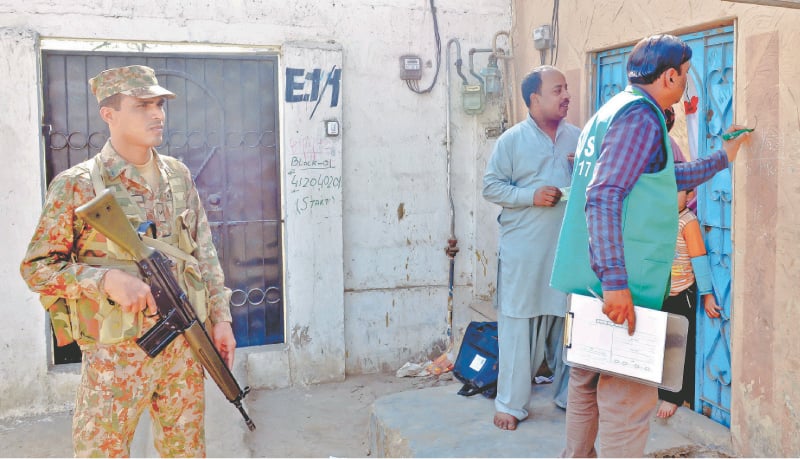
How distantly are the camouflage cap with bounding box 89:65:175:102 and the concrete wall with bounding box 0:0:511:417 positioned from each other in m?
2.54

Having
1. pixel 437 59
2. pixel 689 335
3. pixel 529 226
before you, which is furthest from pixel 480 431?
pixel 437 59

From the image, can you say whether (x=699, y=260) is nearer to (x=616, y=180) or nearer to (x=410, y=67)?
(x=616, y=180)

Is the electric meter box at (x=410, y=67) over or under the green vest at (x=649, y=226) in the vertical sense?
over

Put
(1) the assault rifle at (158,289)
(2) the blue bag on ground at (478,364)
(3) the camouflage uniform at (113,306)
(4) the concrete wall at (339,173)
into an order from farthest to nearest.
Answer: (4) the concrete wall at (339,173)
(2) the blue bag on ground at (478,364)
(3) the camouflage uniform at (113,306)
(1) the assault rifle at (158,289)

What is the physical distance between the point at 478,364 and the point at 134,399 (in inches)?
83.0

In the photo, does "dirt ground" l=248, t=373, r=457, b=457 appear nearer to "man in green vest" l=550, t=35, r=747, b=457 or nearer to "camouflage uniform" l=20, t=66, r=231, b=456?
"camouflage uniform" l=20, t=66, r=231, b=456

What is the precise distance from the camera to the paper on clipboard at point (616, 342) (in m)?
2.34

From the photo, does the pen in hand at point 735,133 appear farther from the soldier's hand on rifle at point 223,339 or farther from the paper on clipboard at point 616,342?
the soldier's hand on rifle at point 223,339

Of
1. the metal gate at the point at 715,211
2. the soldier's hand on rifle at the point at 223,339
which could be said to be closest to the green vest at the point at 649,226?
the metal gate at the point at 715,211

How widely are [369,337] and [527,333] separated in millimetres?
2424

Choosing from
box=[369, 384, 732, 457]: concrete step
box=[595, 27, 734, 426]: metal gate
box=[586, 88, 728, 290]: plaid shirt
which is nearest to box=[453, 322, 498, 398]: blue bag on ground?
box=[369, 384, 732, 457]: concrete step

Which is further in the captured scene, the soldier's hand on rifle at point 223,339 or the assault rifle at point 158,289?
the soldier's hand on rifle at point 223,339

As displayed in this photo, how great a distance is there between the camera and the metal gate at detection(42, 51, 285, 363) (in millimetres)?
5223

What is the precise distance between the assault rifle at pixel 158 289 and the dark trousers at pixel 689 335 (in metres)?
2.28
